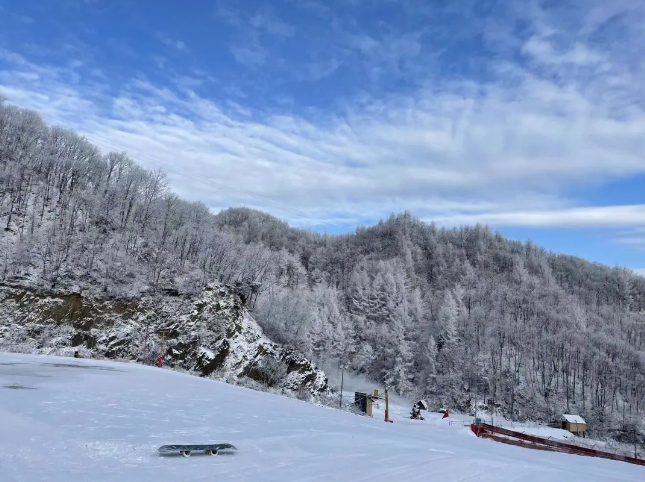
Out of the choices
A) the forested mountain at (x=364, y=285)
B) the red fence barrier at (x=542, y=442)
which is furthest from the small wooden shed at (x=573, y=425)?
the red fence barrier at (x=542, y=442)

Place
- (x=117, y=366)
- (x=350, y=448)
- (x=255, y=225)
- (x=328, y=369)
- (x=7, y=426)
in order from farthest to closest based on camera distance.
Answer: (x=255, y=225)
(x=328, y=369)
(x=117, y=366)
(x=350, y=448)
(x=7, y=426)

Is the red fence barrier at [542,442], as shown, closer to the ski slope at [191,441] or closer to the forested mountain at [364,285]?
the ski slope at [191,441]

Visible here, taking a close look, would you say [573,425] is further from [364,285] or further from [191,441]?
[191,441]

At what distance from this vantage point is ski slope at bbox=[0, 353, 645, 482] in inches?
249

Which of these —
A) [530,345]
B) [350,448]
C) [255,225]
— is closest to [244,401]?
[350,448]

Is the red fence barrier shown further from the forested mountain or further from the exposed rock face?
the forested mountain

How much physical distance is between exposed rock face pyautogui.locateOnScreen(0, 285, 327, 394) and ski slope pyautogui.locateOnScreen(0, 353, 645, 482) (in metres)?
19.0

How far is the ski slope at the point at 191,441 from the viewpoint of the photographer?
A: 633 cm

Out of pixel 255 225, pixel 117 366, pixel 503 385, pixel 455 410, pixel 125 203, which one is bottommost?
pixel 455 410

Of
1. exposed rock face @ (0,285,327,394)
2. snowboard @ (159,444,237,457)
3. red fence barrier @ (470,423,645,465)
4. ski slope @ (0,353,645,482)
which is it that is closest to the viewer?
ski slope @ (0,353,645,482)

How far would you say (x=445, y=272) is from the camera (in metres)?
123

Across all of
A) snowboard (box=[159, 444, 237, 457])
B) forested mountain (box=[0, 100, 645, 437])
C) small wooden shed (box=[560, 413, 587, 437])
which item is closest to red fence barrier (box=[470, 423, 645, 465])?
snowboard (box=[159, 444, 237, 457])

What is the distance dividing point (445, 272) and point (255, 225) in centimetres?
6344

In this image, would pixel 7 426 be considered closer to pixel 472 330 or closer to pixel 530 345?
pixel 472 330
